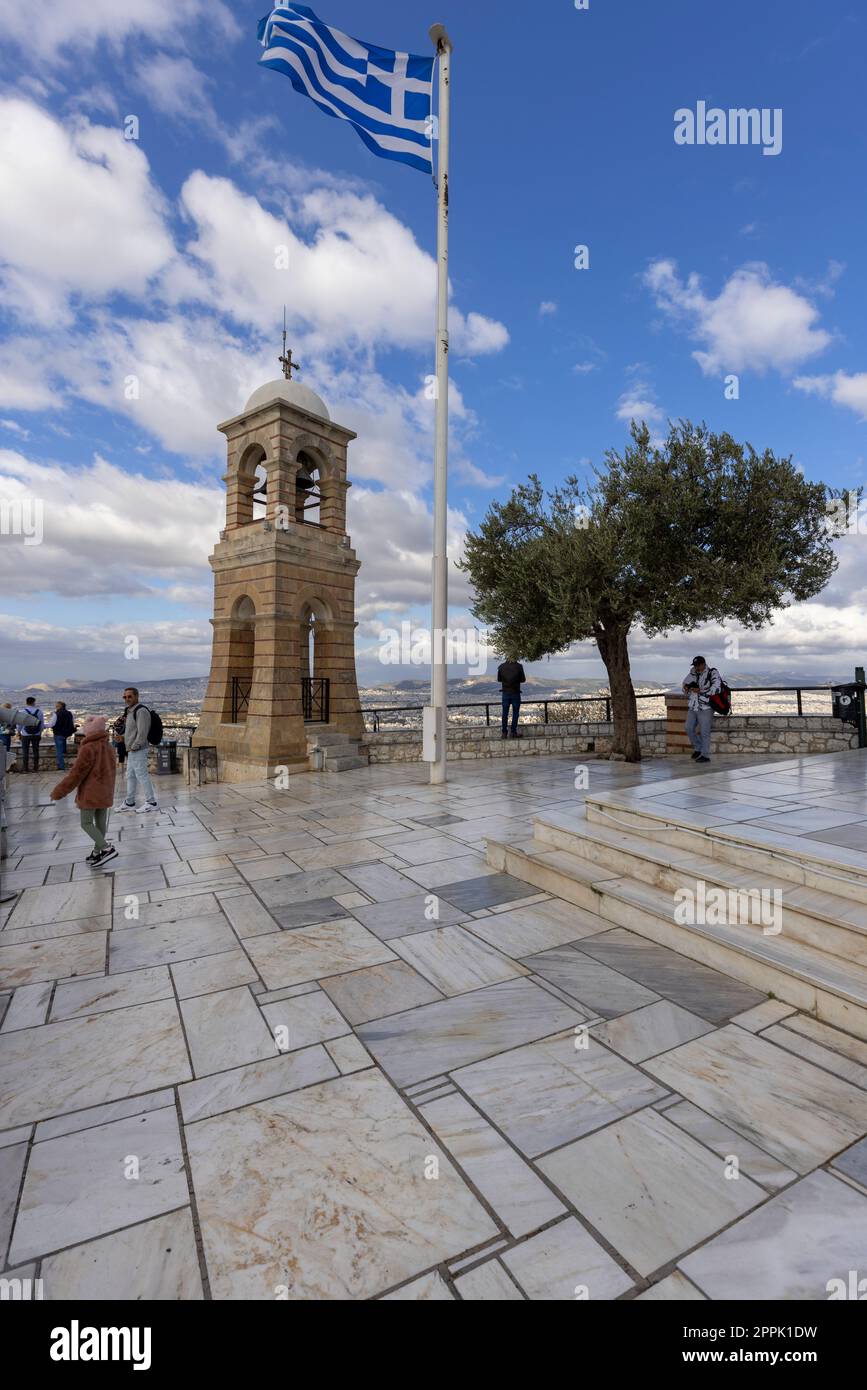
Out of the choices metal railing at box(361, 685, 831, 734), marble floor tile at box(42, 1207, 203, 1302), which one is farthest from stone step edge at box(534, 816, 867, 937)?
metal railing at box(361, 685, 831, 734)

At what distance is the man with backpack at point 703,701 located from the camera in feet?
36.2

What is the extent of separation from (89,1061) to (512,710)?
1264 cm

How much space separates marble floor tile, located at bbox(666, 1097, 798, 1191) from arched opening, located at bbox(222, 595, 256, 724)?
41.4ft

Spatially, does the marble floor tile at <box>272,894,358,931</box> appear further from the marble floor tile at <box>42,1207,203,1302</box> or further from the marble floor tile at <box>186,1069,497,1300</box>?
the marble floor tile at <box>42,1207,203,1302</box>

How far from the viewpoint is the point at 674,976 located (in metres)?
3.48

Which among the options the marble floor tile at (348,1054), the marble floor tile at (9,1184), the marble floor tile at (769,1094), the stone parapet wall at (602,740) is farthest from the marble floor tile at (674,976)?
the stone parapet wall at (602,740)

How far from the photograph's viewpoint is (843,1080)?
2545mm

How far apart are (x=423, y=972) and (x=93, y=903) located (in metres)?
3.12

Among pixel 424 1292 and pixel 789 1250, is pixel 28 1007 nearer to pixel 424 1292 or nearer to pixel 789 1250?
pixel 424 1292

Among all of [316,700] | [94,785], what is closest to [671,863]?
[94,785]

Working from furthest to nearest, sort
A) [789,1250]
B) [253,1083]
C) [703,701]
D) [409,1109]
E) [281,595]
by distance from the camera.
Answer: [281,595] → [703,701] → [253,1083] → [409,1109] → [789,1250]

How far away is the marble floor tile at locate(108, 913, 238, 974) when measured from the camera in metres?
3.84

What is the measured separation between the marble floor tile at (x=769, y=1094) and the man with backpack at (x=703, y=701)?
918 cm

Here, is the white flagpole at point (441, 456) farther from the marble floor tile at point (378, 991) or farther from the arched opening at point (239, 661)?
the marble floor tile at point (378, 991)
